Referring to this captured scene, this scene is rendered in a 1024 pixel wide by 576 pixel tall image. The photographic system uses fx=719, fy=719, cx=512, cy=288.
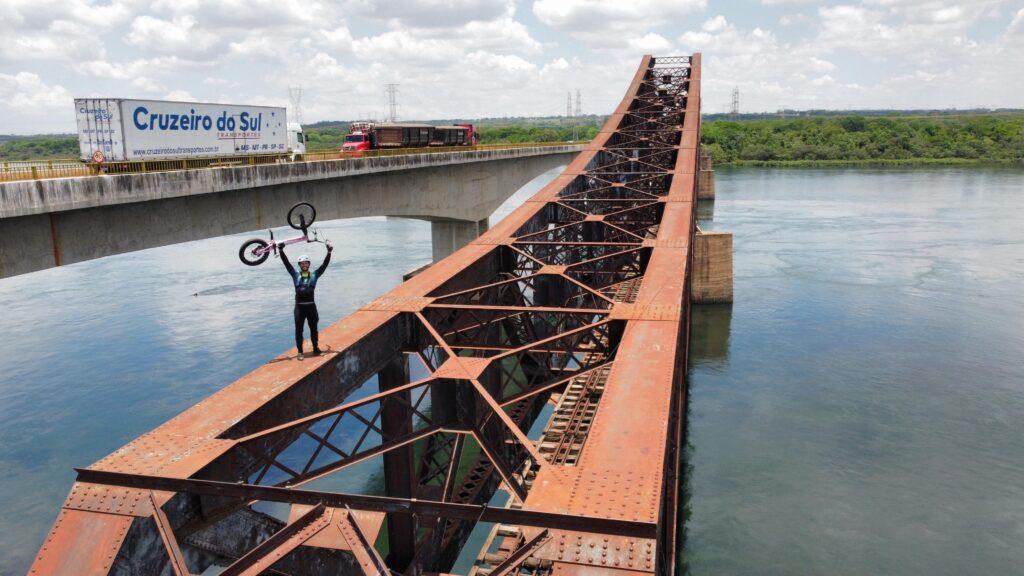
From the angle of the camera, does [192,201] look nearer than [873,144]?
Yes

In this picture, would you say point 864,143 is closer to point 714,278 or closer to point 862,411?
point 714,278

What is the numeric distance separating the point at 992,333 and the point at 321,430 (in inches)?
1117

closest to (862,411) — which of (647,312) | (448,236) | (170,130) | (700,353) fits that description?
(700,353)

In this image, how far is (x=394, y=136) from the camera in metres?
45.8

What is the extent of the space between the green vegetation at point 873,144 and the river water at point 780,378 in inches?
2794

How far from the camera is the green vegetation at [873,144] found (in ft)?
389

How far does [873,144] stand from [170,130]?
127 metres

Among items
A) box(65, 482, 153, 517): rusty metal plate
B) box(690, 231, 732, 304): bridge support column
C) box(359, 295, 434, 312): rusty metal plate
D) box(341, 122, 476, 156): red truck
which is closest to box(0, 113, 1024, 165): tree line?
box(341, 122, 476, 156): red truck

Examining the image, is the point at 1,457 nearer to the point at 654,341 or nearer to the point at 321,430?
the point at 321,430

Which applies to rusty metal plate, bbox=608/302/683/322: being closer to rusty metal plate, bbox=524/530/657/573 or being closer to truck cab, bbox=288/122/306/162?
rusty metal plate, bbox=524/530/657/573

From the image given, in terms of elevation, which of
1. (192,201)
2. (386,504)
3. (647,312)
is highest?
(192,201)

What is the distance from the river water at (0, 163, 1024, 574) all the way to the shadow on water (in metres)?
0.15

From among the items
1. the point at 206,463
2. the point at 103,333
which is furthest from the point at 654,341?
the point at 103,333

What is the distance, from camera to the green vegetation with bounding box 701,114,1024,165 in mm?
118438
